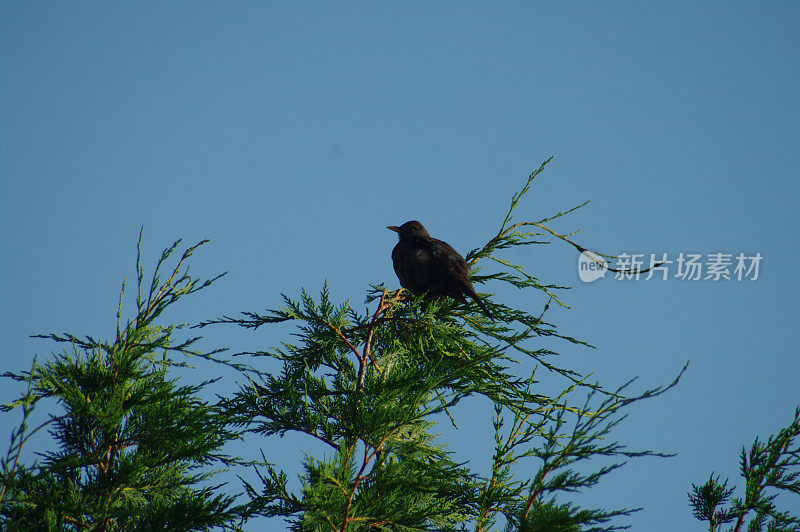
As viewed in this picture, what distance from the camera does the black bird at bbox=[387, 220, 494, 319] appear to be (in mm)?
6070

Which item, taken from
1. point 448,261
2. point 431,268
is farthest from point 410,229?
point 448,261

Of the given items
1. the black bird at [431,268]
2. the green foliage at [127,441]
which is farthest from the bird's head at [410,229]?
the green foliage at [127,441]

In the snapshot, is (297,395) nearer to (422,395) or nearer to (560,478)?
(422,395)

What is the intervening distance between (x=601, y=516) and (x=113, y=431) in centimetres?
299

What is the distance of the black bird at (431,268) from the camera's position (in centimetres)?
607

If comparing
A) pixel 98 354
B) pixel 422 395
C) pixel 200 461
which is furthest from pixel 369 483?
pixel 98 354

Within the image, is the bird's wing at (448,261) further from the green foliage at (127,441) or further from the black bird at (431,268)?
the green foliage at (127,441)

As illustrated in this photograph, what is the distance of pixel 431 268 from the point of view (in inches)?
256

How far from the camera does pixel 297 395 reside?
14.4 ft

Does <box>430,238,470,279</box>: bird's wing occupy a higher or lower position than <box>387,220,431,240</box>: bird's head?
lower

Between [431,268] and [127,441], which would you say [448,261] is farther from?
[127,441]

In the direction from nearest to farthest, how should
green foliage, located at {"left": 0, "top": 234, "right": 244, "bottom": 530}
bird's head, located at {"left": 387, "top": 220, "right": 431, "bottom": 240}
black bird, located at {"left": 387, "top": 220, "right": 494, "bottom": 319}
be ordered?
green foliage, located at {"left": 0, "top": 234, "right": 244, "bottom": 530} → black bird, located at {"left": 387, "top": 220, "right": 494, "bottom": 319} → bird's head, located at {"left": 387, "top": 220, "right": 431, "bottom": 240}

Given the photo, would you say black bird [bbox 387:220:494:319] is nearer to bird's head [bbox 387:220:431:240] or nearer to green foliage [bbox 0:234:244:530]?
bird's head [bbox 387:220:431:240]

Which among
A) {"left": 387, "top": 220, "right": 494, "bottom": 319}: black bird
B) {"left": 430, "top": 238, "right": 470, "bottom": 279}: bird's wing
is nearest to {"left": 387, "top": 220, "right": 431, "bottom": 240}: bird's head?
{"left": 387, "top": 220, "right": 494, "bottom": 319}: black bird
